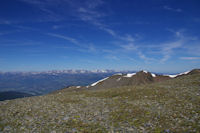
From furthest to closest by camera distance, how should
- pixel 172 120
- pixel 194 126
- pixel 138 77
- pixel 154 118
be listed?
pixel 138 77 < pixel 154 118 < pixel 172 120 < pixel 194 126

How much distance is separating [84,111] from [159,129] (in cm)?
930

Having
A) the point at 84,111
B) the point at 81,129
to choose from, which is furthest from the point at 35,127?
the point at 84,111

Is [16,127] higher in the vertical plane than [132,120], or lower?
lower

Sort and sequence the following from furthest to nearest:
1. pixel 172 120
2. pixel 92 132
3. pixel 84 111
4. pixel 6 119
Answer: pixel 84 111 < pixel 6 119 < pixel 172 120 < pixel 92 132

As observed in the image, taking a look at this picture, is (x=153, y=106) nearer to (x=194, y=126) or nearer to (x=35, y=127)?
(x=194, y=126)

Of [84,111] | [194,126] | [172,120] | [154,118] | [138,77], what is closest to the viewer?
[194,126]

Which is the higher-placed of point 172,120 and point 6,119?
point 172,120

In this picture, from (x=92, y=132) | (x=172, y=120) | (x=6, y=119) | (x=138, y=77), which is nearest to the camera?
(x=92, y=132)

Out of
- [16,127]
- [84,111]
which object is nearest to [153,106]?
[84,111]

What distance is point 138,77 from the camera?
535 feet

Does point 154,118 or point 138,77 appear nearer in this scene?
point 154,118

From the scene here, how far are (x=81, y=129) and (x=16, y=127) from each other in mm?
6838

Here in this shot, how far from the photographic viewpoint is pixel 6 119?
51.7 ft

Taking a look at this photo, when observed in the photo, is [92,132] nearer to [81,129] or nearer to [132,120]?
[81,129]
